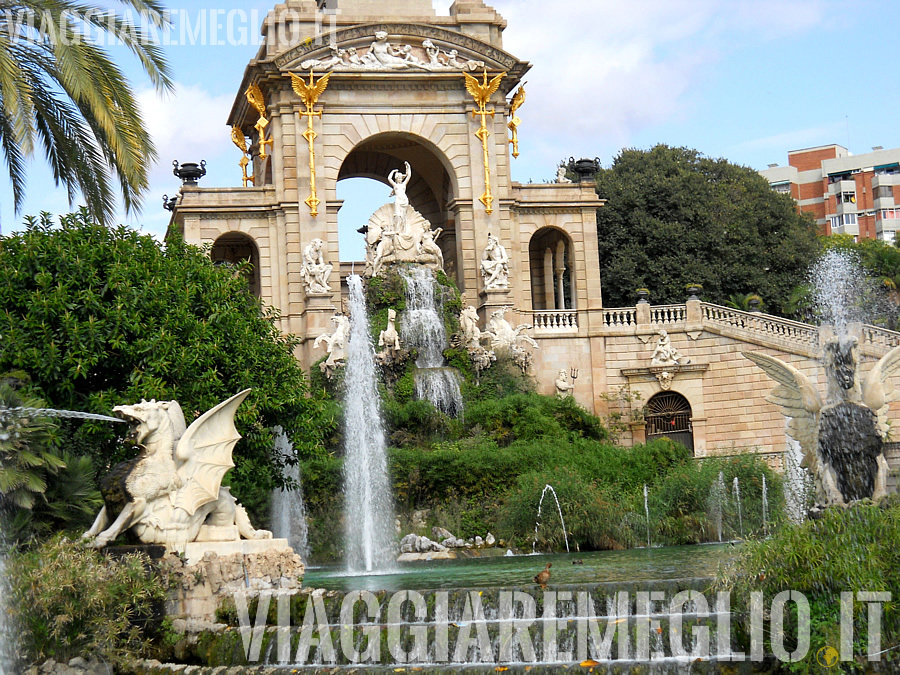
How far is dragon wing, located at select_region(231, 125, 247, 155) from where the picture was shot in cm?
4403

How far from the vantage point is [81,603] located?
14.8 m

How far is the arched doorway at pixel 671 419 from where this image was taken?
3895 cm

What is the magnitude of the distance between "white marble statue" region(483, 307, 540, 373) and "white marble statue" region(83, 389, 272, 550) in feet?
65.0

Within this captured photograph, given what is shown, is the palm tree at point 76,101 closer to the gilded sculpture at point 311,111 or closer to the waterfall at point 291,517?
the waterfall at point 291,517

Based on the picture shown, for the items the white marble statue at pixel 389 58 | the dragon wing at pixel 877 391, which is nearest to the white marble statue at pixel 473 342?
the white marble statue at pixel 389 58

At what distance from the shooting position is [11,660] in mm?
14711

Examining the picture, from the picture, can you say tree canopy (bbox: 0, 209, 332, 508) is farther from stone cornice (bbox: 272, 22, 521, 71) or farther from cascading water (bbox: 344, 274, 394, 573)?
stone cornice (bbox: 272, 22, 521, 71)

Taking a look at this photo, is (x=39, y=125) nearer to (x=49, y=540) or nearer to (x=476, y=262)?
(x=49, y=540)

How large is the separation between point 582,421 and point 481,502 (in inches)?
256

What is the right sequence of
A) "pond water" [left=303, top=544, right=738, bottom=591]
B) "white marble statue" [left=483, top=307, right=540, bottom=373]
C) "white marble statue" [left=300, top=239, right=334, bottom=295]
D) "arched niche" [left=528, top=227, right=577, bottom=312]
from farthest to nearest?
"arched niche" [left=528, top=227, right=577, bottom=312], "white marble statue" [left=300, top=239, right=334, bottom=295], "white marble statue" [left=483, top=307, right=540, bottom=373], "pond water" [left=303, top=544, right=738, bottom=591]

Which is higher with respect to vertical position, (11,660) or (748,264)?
(748,264)

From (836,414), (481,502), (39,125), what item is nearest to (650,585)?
(836,414)

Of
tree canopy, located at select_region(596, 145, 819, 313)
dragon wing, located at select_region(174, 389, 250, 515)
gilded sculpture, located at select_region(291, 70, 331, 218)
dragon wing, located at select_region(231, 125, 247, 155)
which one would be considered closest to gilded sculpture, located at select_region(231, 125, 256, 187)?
dragon wing, located at select_region(231, 125, 247, 155)

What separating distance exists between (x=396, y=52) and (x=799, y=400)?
23.1m
